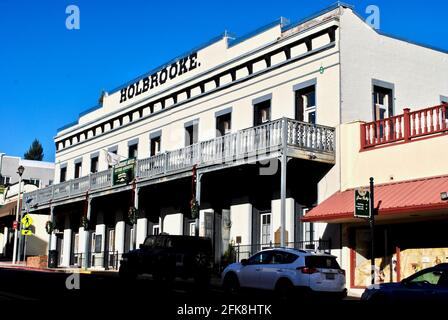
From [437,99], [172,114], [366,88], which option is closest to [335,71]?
[366,88]

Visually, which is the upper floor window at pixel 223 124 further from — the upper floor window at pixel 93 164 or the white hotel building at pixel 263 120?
the upper floor window at pixel 93 164

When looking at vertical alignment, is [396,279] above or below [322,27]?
below

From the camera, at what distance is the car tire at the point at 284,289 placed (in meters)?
17.0

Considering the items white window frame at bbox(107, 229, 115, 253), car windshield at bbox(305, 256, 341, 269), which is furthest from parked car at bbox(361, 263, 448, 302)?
white window frame at bbox(107, 229, 115, 253)

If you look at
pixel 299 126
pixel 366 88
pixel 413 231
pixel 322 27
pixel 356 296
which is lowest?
pixel 356 296

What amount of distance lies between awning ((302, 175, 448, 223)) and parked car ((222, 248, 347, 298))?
298 centimetres

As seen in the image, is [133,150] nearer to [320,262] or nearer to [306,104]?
[306,104]

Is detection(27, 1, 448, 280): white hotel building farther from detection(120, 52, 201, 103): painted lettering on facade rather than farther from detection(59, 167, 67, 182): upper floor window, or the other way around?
detection(59, 167, 67, 182): upper floor window

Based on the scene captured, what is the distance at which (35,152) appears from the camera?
387 feet

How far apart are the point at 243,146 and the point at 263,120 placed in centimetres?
307
